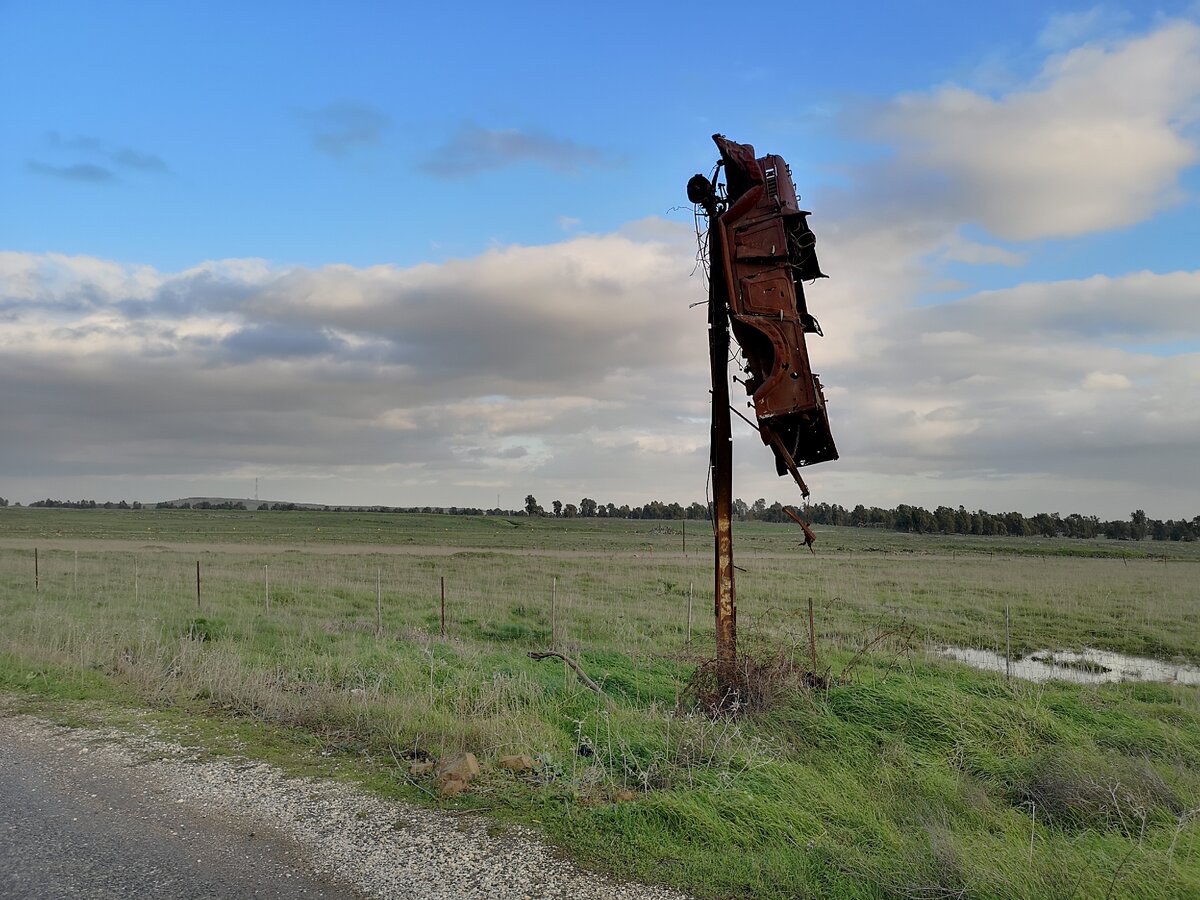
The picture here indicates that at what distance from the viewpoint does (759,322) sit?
8.32m

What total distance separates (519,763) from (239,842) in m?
2.22

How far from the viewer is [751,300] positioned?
8.46 m

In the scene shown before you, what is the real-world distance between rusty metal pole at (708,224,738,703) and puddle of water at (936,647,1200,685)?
9.45 m

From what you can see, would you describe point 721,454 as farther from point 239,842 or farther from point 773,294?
point 239,842

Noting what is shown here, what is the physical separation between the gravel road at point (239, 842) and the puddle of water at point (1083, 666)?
1344 cm

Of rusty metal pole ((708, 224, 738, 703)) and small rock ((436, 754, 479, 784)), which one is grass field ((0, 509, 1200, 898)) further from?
rusty metal pole ((708, 224, 738, 703))

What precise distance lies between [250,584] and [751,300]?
2565 cm

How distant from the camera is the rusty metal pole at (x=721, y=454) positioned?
28.8 ft

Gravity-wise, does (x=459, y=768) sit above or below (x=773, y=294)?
below

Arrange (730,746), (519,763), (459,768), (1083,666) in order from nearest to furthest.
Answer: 1. (459,768)
2. (519,763)
3. (730,746)
4. (1083,666)

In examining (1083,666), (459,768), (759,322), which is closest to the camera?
(459,768)

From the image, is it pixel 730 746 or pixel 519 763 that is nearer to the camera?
pixel 519 763

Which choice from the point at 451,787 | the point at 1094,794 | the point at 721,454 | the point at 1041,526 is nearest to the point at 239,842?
the point at 451,787

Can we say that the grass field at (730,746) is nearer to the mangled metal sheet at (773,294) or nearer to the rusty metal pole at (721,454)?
the rusty metal pole at (721,454)
